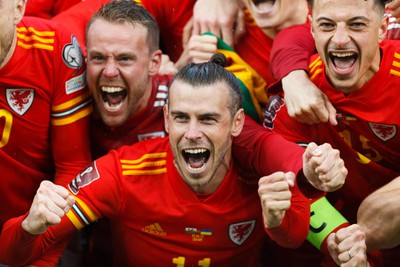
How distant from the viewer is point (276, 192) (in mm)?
3205

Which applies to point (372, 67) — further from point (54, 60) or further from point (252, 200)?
point (54, 60)

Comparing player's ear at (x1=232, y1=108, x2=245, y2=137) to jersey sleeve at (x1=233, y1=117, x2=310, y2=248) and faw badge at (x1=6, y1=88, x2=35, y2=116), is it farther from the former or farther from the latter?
faw badge at (x1=6, y1=88, x2=35, y2=116)

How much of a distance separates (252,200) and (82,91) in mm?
755

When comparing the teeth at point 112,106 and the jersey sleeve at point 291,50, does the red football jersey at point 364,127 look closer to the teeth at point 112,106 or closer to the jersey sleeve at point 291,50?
the jersey sleeve at point 291,50

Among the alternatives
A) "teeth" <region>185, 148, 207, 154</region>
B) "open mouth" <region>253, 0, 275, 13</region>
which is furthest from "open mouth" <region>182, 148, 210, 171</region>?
"open mouth" <region>253, 0, 275, 13</region>

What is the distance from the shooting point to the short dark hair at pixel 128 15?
13.0 ft

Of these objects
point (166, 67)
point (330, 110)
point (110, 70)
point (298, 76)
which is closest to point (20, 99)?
point (110, 70)

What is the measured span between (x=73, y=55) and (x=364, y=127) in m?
1.09

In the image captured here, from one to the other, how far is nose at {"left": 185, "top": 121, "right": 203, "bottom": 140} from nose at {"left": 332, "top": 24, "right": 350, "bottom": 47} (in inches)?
21.9

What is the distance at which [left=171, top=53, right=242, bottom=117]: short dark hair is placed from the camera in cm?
363

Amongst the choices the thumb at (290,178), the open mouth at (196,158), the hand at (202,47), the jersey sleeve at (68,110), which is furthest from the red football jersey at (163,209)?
the hand at (202,47)

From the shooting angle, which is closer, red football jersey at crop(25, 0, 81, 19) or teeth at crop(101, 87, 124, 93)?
teeth at crop(101, 87, 124, 93)

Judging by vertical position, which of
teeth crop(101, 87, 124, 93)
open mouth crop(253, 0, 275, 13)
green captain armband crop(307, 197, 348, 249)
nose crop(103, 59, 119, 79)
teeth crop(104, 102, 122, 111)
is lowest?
green captain armband crop(307, 197, 348, 249)

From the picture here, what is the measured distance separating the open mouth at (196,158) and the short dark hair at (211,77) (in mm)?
176
